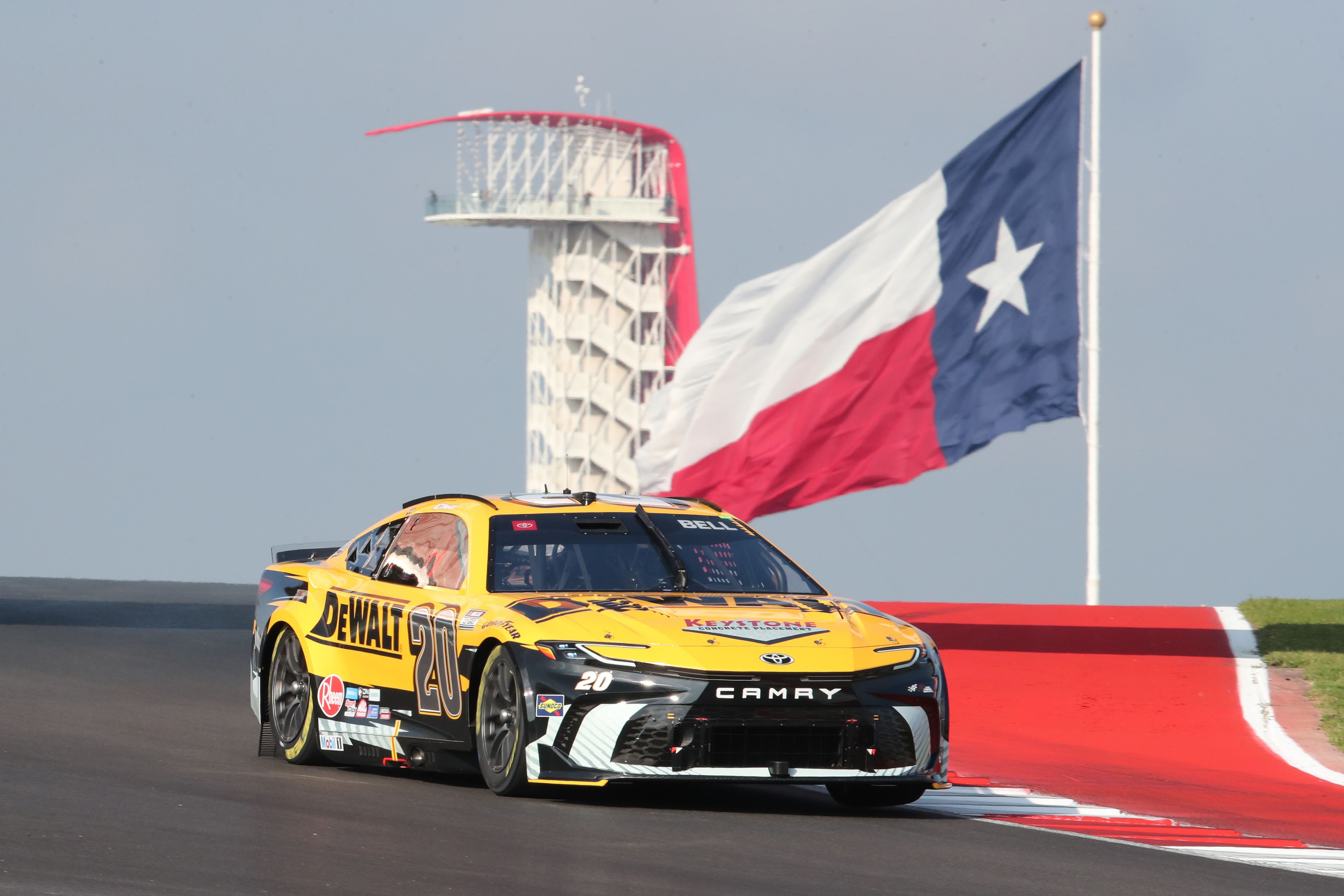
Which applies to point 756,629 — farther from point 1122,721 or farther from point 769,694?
point 1122,721

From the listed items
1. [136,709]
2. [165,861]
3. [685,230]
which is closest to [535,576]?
[165,861]

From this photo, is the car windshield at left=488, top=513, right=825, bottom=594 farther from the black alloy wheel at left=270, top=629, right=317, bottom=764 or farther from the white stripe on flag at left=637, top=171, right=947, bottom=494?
the white stripe on flag at left=637, top=171, right=947, bottom=494

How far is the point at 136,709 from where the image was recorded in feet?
42.0

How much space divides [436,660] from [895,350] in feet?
33.7

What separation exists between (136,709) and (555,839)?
235 inches

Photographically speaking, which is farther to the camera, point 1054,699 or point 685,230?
point 685,230

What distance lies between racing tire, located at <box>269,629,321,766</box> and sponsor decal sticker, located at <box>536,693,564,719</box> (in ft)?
7.13

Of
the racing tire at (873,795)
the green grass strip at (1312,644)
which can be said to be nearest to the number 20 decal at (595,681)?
the racing tire at (873,795)

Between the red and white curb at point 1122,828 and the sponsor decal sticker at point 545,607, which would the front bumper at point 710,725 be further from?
the red and white curb at point 1122,828

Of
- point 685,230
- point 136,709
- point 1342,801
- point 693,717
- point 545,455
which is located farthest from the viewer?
point 545,455

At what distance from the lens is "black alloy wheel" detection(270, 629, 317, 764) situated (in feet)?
33.7

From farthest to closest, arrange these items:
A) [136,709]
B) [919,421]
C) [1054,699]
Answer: [919,421]
[1054,699]
[136,709]

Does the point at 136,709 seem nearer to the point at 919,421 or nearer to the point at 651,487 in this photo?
the point at 651,487

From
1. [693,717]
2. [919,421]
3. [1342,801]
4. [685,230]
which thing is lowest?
[1342,801]
